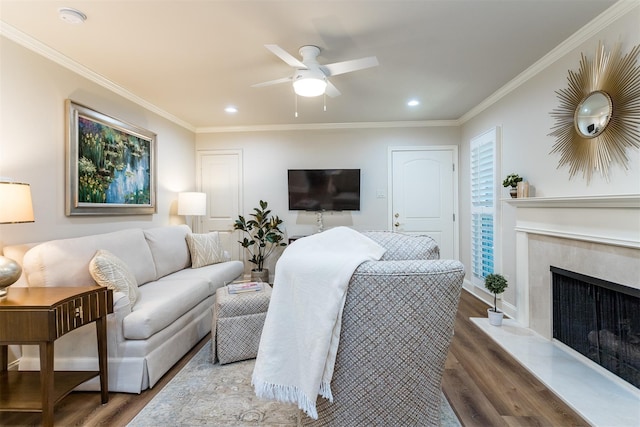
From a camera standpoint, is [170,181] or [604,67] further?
[170,181]

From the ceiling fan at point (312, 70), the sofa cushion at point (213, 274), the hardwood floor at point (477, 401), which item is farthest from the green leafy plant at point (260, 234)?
the ceiling fan at point (312, 70)

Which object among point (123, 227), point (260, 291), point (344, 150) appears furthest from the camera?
point (344, 150)

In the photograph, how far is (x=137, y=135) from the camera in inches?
137

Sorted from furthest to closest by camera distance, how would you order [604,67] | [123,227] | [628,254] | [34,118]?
[123,227] < [34,118] < [604,67] < [628,254]

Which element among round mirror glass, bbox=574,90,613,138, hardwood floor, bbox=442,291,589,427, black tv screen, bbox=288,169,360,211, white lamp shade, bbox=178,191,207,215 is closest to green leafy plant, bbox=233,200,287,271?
black tv screen, bbox=288,169,360,211

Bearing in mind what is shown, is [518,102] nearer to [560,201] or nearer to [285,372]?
[560,201]

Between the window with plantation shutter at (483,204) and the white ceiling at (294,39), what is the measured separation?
2.18 feet

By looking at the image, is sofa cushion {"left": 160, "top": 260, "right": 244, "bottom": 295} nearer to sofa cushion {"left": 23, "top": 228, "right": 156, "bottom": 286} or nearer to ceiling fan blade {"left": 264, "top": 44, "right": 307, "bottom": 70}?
sofa cushion {"left": 23, "top": 228, "right": 156, "bottom": 286}

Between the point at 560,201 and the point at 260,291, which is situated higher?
the point at 560,201

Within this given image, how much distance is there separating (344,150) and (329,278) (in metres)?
3.83

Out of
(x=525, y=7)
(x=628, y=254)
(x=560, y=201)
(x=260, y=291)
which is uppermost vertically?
(x=525, y=7)

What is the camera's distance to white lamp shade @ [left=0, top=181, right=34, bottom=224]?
1.70m

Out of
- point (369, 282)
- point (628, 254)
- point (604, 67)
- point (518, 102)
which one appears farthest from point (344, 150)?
point (369, 282)

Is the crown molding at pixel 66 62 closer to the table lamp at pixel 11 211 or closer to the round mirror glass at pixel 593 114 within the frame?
the table lamp at pixel 11 211
